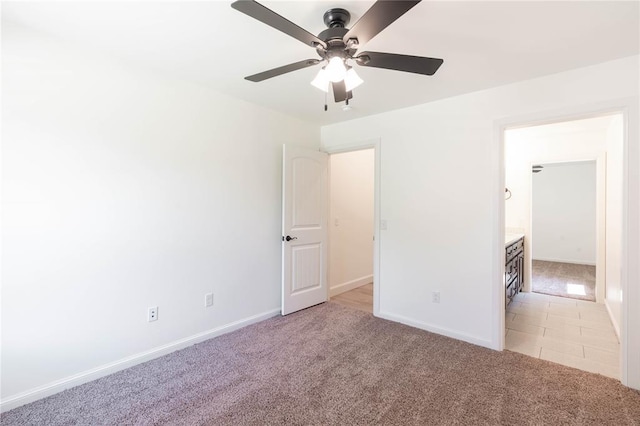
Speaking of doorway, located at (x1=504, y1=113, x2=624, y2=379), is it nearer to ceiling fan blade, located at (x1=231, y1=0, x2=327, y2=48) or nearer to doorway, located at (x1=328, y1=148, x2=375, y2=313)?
doorway, located at (x1=328, y1=148, x2=375, y2=313)

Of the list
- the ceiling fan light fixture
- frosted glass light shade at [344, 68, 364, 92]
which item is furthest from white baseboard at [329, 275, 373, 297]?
the ceiling fan light fixture

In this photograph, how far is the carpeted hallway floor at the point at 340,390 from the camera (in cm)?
180

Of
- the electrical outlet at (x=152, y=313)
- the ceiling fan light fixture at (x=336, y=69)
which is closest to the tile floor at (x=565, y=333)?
the ceiling fan light fixture at (x=336, y=69)

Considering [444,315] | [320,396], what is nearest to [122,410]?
[320,396]

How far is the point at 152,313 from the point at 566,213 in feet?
26.7

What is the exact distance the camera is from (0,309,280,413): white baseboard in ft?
6.19

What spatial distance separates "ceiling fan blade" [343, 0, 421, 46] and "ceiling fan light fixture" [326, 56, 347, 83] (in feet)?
0.44

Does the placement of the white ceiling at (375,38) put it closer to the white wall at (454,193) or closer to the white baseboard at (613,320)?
the white wall at (454,193)


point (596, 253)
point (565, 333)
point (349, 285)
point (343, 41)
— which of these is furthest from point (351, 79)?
point (596, 253)

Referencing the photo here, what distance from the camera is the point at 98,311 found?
2.19 meters

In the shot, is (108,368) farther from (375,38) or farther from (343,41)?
(375,38)

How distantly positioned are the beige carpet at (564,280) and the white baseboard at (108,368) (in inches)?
179

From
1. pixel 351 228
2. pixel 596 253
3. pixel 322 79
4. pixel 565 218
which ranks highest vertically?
pixel 322 79

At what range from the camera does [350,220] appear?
15.3 ft
